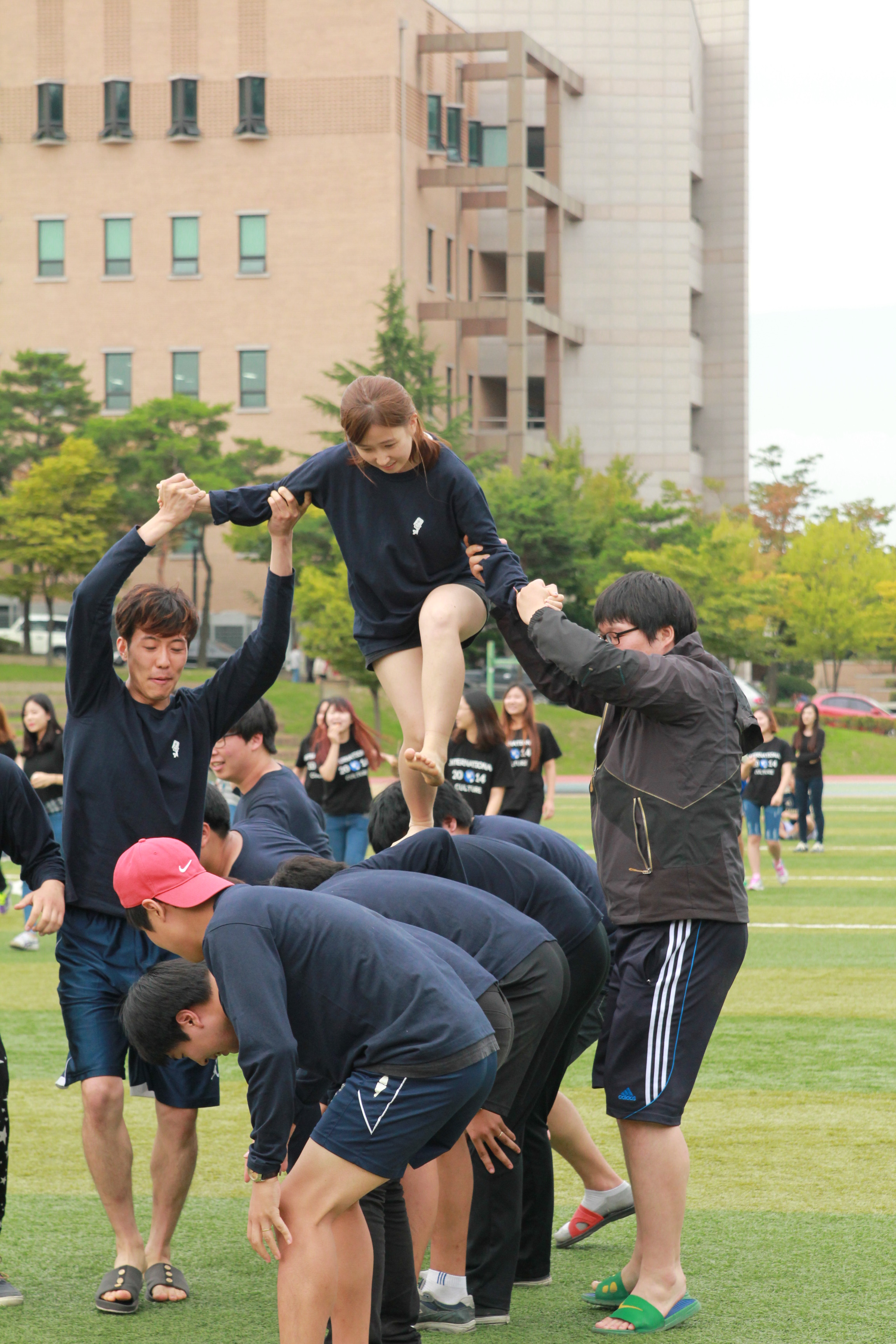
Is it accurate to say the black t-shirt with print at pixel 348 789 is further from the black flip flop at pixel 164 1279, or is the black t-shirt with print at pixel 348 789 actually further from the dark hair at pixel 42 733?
the black flip flop at pixel 164 1279

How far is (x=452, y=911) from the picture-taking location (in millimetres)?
4680

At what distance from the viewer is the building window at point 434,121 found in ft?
207

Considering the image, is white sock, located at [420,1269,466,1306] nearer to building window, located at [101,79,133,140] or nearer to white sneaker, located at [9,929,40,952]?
white sneaker, located at [9,929,40,952]

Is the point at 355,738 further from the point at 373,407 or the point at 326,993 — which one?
the point at 326,993

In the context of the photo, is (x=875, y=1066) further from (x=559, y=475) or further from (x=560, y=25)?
(x=560, y=25)

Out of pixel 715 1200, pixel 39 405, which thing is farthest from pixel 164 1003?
pixel 39 405

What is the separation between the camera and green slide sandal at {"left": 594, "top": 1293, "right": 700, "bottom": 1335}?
5.02 m

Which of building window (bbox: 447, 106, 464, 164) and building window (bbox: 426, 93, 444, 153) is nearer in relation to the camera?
building window (bbox: 426, 93, 444, 153)

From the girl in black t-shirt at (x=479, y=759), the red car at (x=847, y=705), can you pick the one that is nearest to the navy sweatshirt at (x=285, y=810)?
the girl in black t-shirt at (x=479, y=759)

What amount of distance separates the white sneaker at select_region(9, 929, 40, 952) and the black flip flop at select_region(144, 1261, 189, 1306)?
26.2 ft

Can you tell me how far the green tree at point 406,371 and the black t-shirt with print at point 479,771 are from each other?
37810 mm

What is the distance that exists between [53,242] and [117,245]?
2549mm

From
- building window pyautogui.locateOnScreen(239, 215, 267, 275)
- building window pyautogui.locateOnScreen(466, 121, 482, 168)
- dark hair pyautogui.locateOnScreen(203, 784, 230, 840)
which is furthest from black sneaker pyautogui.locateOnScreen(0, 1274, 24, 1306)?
building window pyautogui.locateOnScreen(466, 121, 482, 168)

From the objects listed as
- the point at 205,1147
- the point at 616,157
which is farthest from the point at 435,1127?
the point at 616,157
